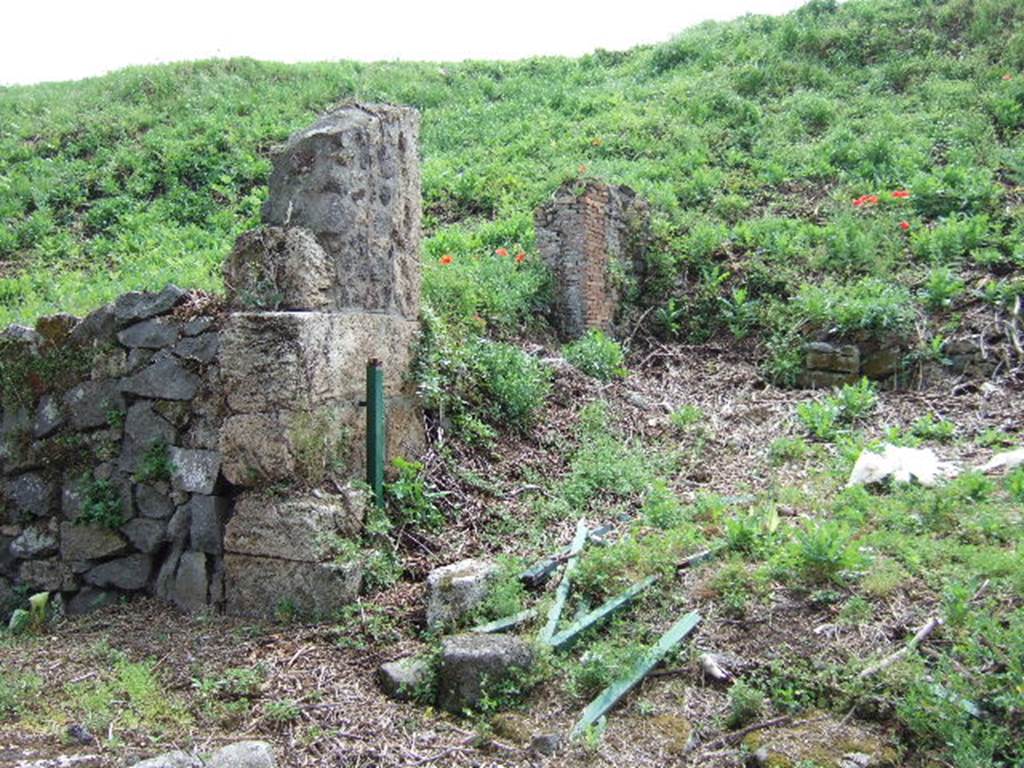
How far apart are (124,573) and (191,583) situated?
1.85 feet

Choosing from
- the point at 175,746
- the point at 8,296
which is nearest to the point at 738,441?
the point at 175,746

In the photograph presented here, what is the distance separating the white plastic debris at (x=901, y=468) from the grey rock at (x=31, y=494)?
4.99 metres

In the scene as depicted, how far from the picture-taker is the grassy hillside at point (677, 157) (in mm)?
9828

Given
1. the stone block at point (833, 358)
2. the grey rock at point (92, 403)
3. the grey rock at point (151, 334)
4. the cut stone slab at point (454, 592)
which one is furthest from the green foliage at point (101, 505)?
the stone block at point (833, 358)

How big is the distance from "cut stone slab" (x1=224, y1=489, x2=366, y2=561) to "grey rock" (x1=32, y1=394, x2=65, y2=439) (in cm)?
157

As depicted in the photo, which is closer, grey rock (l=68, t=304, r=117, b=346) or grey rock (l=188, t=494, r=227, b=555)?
grey rock (l=188, t=494, r=227, b=555)

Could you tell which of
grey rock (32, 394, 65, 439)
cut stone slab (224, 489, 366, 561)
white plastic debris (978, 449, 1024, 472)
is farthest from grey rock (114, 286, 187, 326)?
white plastic debris (978, 449, 1024, 472)

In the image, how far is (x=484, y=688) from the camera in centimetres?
388

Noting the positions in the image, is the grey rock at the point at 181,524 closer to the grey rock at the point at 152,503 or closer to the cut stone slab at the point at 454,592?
the grey rock at the point at 152,503

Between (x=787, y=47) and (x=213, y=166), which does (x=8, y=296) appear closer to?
(x=213, y=166)

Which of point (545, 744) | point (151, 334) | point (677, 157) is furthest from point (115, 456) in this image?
point (677, 157)

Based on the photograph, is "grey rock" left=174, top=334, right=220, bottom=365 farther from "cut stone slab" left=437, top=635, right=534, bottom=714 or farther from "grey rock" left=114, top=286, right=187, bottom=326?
"cut stone slab" left=437, top=635, right=534, bottom=714

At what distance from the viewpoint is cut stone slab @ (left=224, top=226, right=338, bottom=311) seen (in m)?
4.99

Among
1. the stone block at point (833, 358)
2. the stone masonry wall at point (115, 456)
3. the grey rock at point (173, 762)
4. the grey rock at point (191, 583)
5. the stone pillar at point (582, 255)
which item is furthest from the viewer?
the stone pillar at point (582, 255)
